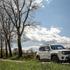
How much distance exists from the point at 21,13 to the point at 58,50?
27249mm

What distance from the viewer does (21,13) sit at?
58438 millimetres

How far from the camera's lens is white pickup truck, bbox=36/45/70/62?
31.5m

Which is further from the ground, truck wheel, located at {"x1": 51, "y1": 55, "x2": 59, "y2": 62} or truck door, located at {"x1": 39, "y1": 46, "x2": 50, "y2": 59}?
truck door, located at {"x1": 39, "y1": 46, "x2": 50, "y2": 59}

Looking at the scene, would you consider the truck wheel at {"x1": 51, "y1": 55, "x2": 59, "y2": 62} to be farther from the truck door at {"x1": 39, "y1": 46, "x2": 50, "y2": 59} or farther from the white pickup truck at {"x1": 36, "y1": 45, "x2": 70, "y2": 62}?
the truck door at {"x1": 39, "y1": 46, "x2": 50, "y2": 59}

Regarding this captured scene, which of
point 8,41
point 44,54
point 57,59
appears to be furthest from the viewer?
point 8,41

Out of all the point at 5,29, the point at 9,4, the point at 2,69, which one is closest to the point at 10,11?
the point at 9,4

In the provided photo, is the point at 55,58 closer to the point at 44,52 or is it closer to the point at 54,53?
the point at 54,53

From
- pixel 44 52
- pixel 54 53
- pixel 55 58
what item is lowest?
pixel 55 58

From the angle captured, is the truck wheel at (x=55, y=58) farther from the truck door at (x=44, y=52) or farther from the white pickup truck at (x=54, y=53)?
the truck door at (x=44, y=52)

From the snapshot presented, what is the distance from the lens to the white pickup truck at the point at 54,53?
31.5m

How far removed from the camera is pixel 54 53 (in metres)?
32.3

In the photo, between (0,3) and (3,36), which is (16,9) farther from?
(3,36)

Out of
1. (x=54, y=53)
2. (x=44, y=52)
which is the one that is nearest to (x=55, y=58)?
(x=54, y=53)

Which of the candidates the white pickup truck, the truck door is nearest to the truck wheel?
the white pickup truck
